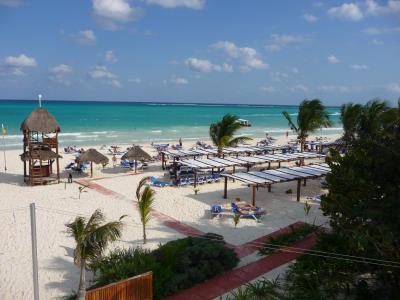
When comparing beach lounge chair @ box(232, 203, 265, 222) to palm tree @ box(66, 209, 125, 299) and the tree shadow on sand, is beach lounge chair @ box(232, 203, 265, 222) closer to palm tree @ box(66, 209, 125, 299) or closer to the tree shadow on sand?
the tree shadow on sand

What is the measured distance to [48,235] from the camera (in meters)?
12.0

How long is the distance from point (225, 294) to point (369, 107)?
17.0 metres

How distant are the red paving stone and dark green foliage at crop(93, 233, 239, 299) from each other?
163 mm

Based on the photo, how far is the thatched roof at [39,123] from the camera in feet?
62.1

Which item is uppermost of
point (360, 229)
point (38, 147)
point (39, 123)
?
point (39, 123)

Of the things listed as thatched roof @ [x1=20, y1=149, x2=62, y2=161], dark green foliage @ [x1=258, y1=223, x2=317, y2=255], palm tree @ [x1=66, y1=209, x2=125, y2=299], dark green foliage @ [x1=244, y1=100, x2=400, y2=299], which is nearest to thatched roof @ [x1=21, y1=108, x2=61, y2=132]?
thatched roof @ [x1=20, y1=149, x2=62, y2=161]

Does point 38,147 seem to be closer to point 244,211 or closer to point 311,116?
point 244,211

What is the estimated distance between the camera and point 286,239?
10.9 metres

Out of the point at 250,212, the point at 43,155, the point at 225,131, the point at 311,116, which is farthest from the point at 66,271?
the point at 311,116

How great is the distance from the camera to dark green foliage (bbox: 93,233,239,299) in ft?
26.5

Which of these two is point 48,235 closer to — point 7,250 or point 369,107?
point 7,250

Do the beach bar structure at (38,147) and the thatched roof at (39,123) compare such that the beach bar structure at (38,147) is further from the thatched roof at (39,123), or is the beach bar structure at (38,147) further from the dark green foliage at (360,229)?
the dark green foliage at (360,229)

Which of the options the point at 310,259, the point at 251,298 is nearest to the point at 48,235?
the point at 251,298

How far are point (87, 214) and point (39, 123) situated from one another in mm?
7322
